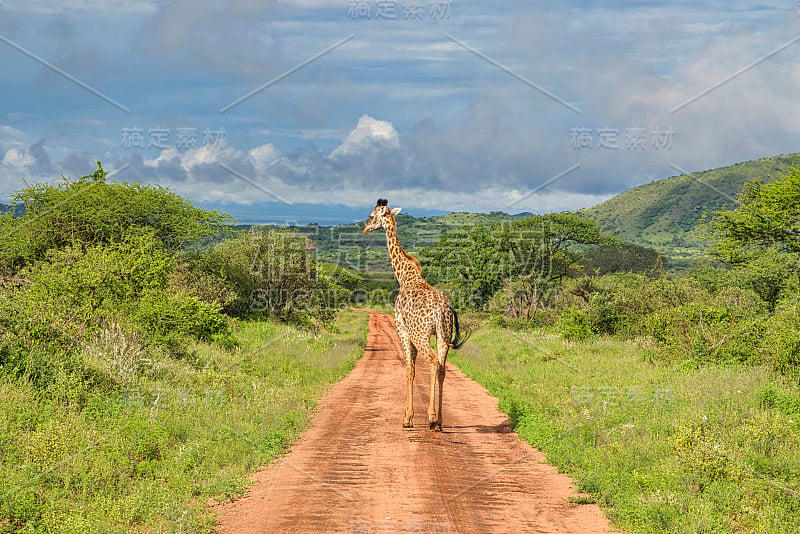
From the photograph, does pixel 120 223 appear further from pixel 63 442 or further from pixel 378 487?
pixel 378 487

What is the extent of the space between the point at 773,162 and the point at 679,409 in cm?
16302

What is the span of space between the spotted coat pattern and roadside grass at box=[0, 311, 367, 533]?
2384mm

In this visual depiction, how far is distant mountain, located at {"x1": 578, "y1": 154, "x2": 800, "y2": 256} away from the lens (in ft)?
460

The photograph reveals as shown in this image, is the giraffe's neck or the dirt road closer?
the dirt road

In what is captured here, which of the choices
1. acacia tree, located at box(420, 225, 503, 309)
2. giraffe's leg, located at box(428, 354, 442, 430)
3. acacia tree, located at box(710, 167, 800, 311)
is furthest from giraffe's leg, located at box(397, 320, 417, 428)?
acacia tree, located at box(420, 225, 503, 309)

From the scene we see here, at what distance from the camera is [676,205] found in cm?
15612

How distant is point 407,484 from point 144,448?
3815 mm

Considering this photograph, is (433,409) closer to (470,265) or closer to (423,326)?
(423,326)

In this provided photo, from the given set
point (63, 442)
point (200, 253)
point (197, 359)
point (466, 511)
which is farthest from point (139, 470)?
point (200, 253)

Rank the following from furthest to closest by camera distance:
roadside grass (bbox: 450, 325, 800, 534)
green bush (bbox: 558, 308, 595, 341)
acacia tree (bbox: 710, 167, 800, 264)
→ green bush (bbox: 558, 308, 595, 341), acacia tree (bbox: 710, 167, 800, 264), roadside grass (bbox: 450, 325, 800, 534)

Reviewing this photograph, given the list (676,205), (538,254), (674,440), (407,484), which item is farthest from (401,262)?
(676,205)

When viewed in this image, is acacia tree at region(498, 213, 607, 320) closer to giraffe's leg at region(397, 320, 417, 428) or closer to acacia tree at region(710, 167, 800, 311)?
acacia tree at region(710, 167, 800, 311)

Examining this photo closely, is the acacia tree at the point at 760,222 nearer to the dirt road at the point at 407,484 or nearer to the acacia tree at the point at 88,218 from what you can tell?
the dirt road at the point at 407,484

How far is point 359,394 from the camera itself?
1688cm
